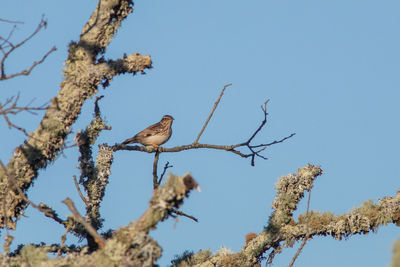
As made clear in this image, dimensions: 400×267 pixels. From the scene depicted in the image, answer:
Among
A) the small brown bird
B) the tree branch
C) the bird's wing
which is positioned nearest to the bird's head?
the small brown bird

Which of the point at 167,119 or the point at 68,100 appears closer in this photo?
the point at 68,100

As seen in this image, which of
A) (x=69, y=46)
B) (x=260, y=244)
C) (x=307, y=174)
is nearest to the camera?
(x=69, y=46)

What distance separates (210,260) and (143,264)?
257cm

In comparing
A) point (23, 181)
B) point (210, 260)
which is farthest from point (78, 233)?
point (210, 260)

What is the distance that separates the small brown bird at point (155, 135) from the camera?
13336 mm

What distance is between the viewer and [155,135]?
13.5 metres

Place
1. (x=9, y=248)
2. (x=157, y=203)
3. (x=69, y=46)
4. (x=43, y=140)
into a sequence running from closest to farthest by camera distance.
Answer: (x=157, y=203) → (x=9, y=248) → (x=43, y=140) → (x=69, y=46)

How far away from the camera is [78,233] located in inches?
247

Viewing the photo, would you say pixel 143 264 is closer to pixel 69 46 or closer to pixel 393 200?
pixel 69 46

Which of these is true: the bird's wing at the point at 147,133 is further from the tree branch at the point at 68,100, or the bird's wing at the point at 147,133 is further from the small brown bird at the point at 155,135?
the tree branch at the point at 68,100

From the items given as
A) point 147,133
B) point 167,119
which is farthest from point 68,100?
point 167,119

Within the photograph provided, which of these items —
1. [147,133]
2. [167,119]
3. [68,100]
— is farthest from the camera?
[167,119]

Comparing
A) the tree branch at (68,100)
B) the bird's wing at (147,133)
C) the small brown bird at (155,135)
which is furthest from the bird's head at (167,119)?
the tree branch at (68,100)

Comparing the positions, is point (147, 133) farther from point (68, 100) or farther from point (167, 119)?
point (68, 100)
